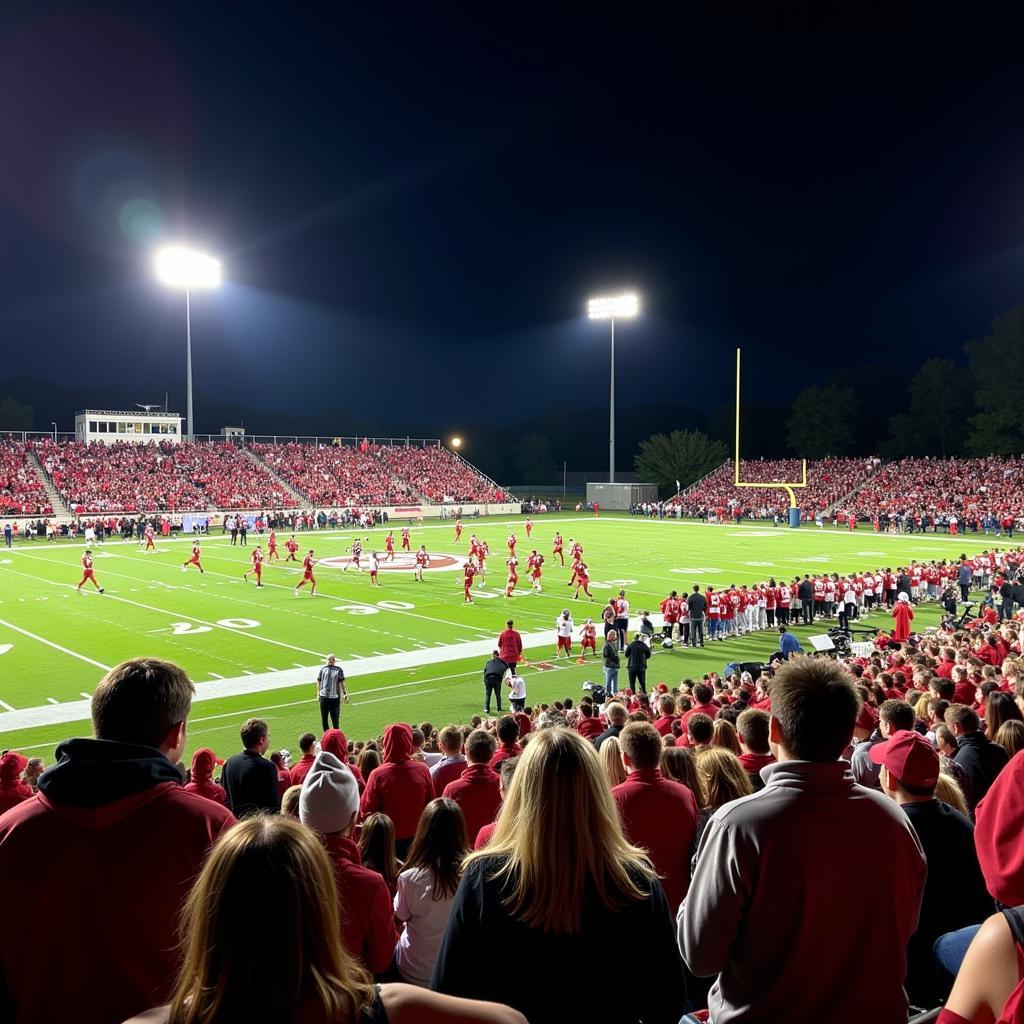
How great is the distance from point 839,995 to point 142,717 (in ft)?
6.88

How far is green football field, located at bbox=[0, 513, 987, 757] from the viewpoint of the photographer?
14664mm

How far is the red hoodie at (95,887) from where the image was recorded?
227 cm

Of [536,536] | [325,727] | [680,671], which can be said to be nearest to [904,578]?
[680,671]

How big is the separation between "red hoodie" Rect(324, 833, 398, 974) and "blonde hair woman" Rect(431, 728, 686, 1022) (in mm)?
802

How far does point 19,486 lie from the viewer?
48.6m

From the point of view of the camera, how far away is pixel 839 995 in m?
2.45

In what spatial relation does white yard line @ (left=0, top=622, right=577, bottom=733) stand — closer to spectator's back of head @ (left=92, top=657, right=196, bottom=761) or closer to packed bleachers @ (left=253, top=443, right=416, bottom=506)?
spectator's back of head @ (left=92, top=657, right=196, bottom=761)

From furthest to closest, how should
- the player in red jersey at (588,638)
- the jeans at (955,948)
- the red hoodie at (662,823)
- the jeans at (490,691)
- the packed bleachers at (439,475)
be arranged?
1. the packed bleachers at (439,475)
2. the player in red jersey at (588,638)
3. the jeans at (490,691)
4. the red hoodie at (662,823)
5. the jeans at (955,948)

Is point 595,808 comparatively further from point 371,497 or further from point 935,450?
point 935,450

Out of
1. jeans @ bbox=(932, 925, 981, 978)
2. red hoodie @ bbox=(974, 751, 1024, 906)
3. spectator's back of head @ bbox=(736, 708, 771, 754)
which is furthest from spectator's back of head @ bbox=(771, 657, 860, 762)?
spectator's back of head @ bbox=(736, 708, 771, 754)

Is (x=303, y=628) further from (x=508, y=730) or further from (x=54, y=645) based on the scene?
(x=508, y=730)

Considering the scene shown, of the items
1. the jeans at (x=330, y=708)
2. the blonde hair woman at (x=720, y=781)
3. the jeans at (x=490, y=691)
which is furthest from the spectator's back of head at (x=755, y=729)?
the jeans at (x=490, y=691)

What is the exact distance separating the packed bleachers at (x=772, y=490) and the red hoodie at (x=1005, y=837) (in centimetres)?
5730

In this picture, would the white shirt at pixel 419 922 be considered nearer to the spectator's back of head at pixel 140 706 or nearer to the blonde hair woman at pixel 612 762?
the blonde hair woman at pixel 612 762
